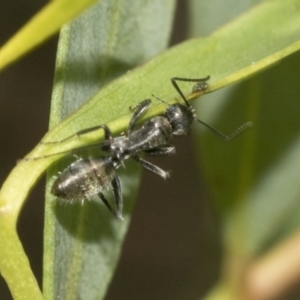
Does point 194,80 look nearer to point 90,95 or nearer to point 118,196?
point 90,95

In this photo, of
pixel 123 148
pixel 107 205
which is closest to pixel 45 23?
pixel 107 205

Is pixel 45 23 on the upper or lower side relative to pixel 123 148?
upper

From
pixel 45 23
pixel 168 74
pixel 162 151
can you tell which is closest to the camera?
pixel 45 23

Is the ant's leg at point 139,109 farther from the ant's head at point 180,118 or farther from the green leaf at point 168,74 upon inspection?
the ant's head at point 180,118

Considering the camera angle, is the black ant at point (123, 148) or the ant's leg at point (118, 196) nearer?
the black ant at point (123, 148)

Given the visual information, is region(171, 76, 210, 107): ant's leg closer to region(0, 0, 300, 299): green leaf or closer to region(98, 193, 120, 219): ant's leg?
region(0, 0, 300, 299): green leaf

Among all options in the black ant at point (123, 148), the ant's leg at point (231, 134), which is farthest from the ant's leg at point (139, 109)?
the ant's leg at point (231, 134)

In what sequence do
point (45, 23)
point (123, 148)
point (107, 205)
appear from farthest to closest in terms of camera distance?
point (123, 148)
point (107, 205)
point (45, 23)

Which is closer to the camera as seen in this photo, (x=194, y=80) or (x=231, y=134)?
(x=194, y=80)

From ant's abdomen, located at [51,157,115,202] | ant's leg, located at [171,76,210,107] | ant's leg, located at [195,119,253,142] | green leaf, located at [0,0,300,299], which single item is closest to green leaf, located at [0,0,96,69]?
green leaf, located at [0,0,300,299]
